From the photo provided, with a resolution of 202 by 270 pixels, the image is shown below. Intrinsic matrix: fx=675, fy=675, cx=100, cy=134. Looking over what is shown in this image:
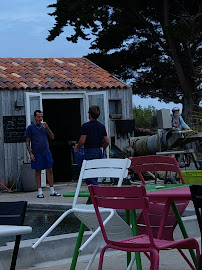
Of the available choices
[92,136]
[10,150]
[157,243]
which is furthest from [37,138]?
[157,243]

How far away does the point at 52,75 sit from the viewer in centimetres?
1712

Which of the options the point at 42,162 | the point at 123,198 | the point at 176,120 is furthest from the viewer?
the point at 176,120

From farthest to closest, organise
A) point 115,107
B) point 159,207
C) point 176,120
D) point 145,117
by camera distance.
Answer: point 145,117
point 115,107
point 176,120
point 159,207

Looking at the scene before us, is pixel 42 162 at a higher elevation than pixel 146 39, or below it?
below

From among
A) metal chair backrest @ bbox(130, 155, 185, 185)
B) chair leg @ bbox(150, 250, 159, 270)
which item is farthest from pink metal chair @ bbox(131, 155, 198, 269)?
chair leg @ bbox(150, 250, 159, 270)

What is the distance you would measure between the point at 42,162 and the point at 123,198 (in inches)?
337

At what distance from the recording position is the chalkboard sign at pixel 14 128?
611 inches

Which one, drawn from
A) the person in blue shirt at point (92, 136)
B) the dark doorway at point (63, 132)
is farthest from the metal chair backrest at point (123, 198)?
the dark doorway at point (63, 132)

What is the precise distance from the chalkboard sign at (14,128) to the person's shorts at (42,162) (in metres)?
2.69

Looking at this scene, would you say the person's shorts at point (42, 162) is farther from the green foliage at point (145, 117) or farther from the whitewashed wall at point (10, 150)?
the green foliage at point (145, 117)

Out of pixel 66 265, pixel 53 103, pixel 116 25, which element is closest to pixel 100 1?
pixel 116 25

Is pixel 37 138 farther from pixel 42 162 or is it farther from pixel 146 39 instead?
pixel 146 39

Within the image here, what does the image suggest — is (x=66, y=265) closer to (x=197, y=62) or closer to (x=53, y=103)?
(x=53, y=103)

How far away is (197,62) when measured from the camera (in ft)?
85.9
